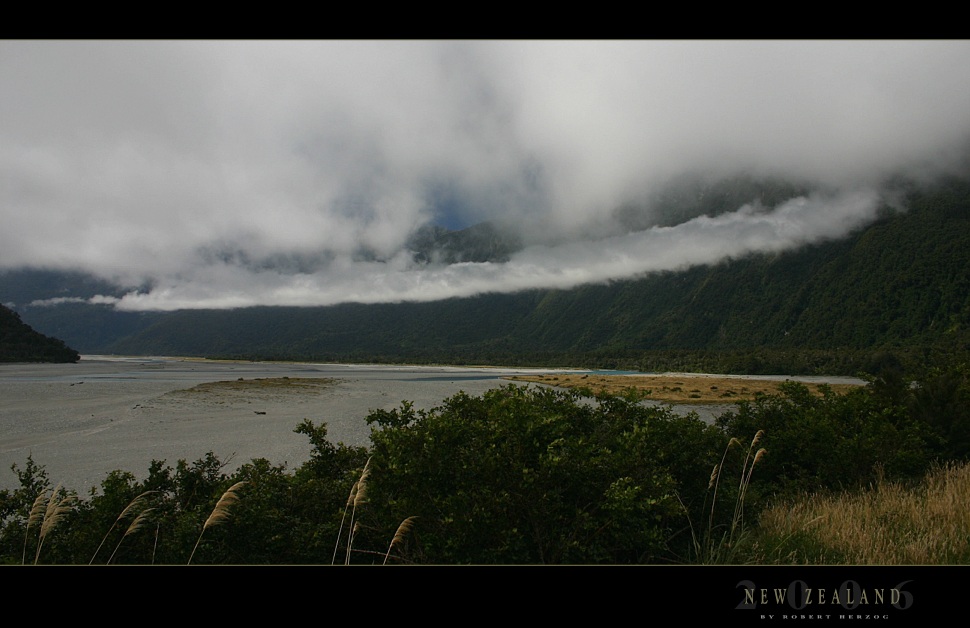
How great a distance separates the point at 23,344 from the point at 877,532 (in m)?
90.0

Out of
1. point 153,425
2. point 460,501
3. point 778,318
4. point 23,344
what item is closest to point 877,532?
point 460,501

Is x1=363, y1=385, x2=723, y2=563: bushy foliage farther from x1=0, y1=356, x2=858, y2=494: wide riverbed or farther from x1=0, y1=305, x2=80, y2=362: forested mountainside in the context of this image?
x1=0, y1=305, x2=80, y2=362: forested mountainside

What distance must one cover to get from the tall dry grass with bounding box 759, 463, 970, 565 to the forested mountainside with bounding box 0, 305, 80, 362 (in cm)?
7664

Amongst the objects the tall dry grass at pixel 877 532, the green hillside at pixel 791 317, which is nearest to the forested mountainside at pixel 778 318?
→ the green hillside at pixel 791 317

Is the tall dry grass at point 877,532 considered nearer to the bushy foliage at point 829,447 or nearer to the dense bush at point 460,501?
the dense bush at point 460,501

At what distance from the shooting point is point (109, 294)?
117 metres

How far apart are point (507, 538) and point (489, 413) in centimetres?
106

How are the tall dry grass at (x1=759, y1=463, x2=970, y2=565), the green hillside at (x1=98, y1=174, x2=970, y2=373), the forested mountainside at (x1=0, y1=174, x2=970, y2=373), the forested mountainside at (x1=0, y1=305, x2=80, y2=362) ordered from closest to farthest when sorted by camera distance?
1. the tall dry grass at (x1=759, y1=463, x2=970, y2=565)
2. the forested mountainside at (x1=0, y1=305, x2=80, y2=362)
3. the forested mountainside at (x1=0, y1=174, x2=970, y2=373)
4. the green hillside at (x1=98, y1=174, x2=970, y2=373)

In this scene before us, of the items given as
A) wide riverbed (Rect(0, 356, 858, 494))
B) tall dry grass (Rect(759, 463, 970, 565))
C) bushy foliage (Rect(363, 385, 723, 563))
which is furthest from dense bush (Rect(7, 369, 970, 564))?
wide riverbed (Rect(0, 356, 858, 494))

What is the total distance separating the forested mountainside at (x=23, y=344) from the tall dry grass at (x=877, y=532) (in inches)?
3017

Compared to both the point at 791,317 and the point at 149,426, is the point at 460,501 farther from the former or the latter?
the point at 791,317

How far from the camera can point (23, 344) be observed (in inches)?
2478

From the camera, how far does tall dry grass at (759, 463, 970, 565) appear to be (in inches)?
131

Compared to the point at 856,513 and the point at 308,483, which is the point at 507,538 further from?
the point at 856,513
